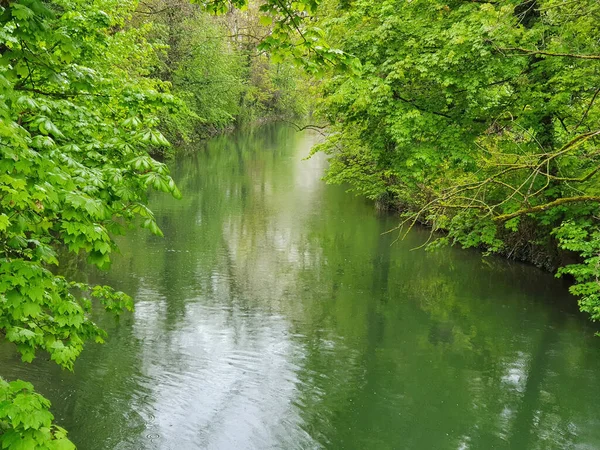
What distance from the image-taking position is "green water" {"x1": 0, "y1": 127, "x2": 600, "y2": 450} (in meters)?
8.36

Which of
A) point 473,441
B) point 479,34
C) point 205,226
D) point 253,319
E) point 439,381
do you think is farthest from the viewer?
point 205,226

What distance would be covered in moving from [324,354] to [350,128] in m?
8.39

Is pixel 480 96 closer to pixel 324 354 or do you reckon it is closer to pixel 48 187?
pixel 324 354

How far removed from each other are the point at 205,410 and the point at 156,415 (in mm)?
758

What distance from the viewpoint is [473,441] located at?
8.20 metres

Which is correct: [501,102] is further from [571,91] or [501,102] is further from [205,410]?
[205,410]

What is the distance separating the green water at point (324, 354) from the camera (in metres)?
8.36

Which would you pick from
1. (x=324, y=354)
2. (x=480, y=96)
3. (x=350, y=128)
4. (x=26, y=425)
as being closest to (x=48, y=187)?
(x=26, y=425)

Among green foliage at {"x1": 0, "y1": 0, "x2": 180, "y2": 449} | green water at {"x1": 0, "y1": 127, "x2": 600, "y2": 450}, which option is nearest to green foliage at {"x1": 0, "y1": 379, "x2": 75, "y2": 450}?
green foliage at {"x1": 0, "y1": 0, "x2": 180, "y2": 449}

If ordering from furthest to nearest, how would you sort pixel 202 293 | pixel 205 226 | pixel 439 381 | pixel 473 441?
pixel 205 226, pixel 202 293, pixel 439 381, pixel 473 441

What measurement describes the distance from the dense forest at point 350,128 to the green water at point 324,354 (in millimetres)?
1033

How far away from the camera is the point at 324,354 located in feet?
35.9

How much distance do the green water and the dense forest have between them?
1.03 meters

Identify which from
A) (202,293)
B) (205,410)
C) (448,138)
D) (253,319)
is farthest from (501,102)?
(205,410)
